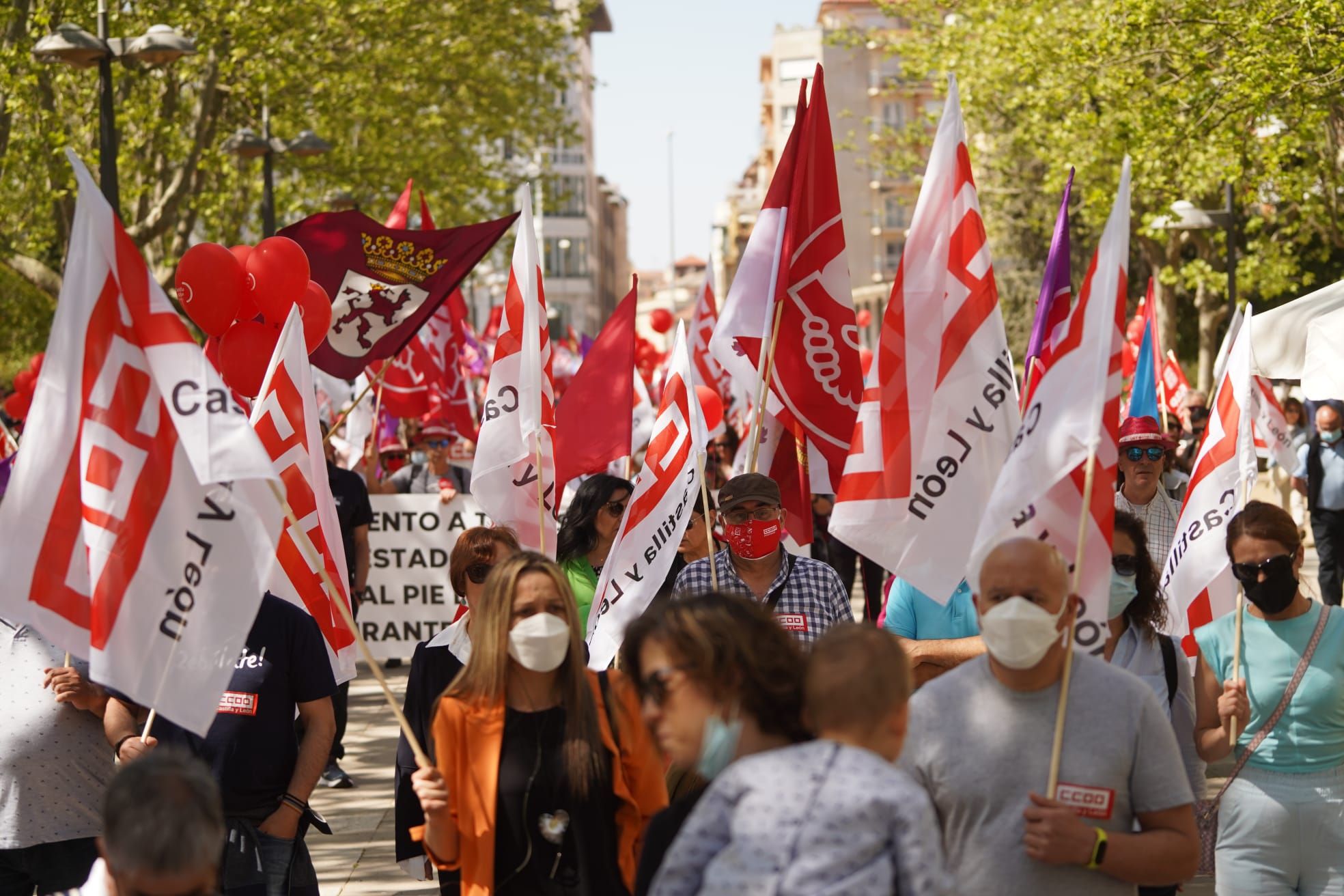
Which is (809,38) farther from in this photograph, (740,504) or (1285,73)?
(740,504)

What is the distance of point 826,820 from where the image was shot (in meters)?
2.98

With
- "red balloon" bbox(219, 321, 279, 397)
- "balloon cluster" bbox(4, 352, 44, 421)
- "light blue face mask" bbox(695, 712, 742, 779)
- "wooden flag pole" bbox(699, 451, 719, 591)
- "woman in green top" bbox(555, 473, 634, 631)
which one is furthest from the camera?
"balloon cluster" bbox(4, 352, 44, 421)

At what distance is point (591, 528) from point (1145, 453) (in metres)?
2.19

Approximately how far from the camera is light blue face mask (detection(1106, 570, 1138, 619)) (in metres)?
5.11

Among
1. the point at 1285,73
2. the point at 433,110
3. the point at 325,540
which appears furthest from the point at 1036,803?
the point at 433,110

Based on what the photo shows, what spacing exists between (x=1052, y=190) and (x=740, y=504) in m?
20.2

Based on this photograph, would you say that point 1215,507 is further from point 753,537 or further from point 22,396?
point 22,396

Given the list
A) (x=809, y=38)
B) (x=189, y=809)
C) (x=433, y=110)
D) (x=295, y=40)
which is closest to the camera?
(x=189, y=809)

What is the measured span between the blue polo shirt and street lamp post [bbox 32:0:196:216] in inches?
386

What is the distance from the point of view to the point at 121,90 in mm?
23688

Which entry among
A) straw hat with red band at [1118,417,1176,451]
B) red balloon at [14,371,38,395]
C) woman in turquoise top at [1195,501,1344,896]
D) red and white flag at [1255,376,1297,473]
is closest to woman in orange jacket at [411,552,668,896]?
woman in turquoise top at [1195,501,1344,896]

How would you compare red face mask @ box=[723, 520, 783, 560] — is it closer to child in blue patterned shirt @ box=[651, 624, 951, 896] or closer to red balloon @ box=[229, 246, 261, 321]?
child in blue patterned shirt @ box=[651, 624, 951, 896]

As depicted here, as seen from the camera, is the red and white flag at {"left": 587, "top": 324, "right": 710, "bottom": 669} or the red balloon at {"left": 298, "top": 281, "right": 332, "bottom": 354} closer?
the red and white flag at {"left": 587, "top": 324, "right": 710, "bottom": 669}

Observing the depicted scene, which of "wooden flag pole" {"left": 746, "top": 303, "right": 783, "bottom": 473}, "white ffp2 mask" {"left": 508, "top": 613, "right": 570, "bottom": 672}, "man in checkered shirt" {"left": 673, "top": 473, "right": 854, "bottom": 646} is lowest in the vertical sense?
"man in checkered shirt" {"left": 673, "top": 473, "right": 854, "bottom": 646}
